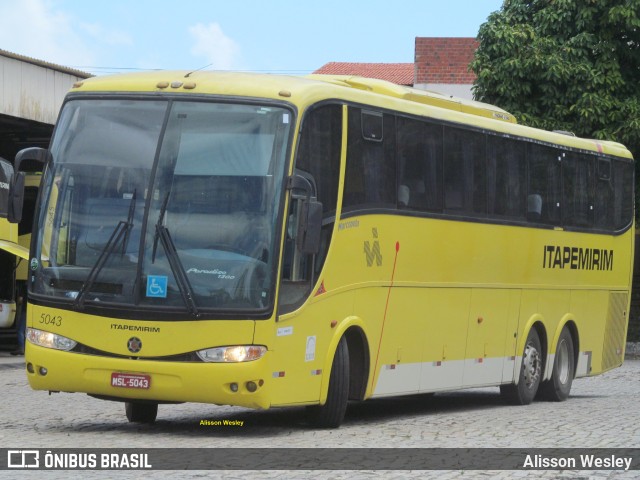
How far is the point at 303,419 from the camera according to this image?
625 inches

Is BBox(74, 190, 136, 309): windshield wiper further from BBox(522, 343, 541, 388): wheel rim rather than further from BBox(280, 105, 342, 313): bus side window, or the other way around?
BBox(522, 343, 541, 388): wheel rim

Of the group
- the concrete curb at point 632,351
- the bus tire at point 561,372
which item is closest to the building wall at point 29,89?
the bus tire at point 561,372

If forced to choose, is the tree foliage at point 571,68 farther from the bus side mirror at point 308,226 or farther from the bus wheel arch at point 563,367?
the bus side mirror at point 308,226

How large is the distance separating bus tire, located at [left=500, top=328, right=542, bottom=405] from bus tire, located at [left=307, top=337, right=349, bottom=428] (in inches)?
224

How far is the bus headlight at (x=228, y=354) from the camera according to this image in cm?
1307

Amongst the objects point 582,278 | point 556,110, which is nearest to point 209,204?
point 582,278

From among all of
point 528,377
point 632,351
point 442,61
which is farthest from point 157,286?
point 442,61

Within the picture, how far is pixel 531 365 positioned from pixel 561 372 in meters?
1.26

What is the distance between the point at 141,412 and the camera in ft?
48.9

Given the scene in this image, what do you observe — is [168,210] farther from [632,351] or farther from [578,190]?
[632,351]

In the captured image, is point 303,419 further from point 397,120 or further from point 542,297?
point 542,297

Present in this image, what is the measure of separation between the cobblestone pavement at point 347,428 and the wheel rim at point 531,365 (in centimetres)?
35

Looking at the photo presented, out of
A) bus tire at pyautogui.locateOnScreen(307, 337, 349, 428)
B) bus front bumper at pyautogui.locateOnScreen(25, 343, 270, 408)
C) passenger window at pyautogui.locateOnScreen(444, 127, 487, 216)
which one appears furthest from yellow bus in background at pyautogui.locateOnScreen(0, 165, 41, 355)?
Answer: bus front bumper at pyautogui.locateOnScreen(25, 343, 270, 408)

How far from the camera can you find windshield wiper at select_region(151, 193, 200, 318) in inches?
515
